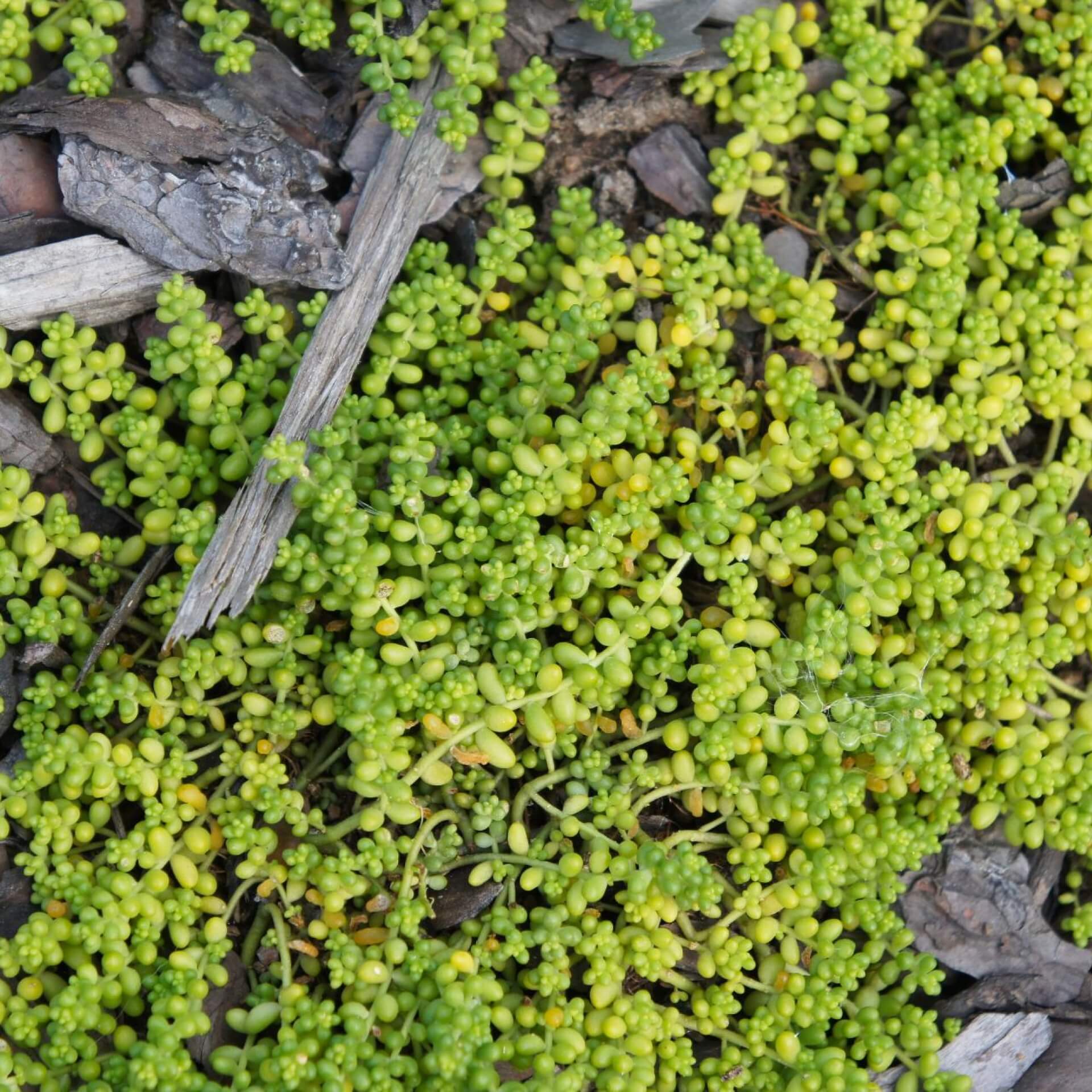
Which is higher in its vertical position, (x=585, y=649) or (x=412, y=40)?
(x=412, y=40)

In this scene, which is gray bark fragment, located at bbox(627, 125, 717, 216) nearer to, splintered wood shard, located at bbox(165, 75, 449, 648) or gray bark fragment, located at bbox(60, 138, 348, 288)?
splintered wood shard, located at bbox(165, 75, 449, 648)

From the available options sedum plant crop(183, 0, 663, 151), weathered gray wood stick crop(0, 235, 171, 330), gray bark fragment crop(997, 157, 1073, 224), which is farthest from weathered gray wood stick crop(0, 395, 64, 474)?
gray bark fragment crop(997, 157, 1073, 224)

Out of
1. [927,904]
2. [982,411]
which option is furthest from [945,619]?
[927,904]

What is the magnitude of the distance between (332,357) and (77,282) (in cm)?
76

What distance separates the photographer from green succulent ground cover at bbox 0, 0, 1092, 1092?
10.1ft

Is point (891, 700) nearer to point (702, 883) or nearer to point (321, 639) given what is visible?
point (702, 883)

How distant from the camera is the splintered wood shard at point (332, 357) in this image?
323cm

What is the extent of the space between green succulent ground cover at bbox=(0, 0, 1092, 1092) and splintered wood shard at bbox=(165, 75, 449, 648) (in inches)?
2.9

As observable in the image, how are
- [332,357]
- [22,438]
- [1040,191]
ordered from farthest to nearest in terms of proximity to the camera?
1. [1040,191]
2. [332,357]
3. [22,438]

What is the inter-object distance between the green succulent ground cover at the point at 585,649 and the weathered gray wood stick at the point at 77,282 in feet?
0.56

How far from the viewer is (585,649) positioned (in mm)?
3379

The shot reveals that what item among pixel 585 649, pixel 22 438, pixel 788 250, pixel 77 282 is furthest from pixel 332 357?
pixel 788 250

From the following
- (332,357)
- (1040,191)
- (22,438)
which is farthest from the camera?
(1040,191)

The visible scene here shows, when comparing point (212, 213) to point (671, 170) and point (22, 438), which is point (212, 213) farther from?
point (671, 170)
